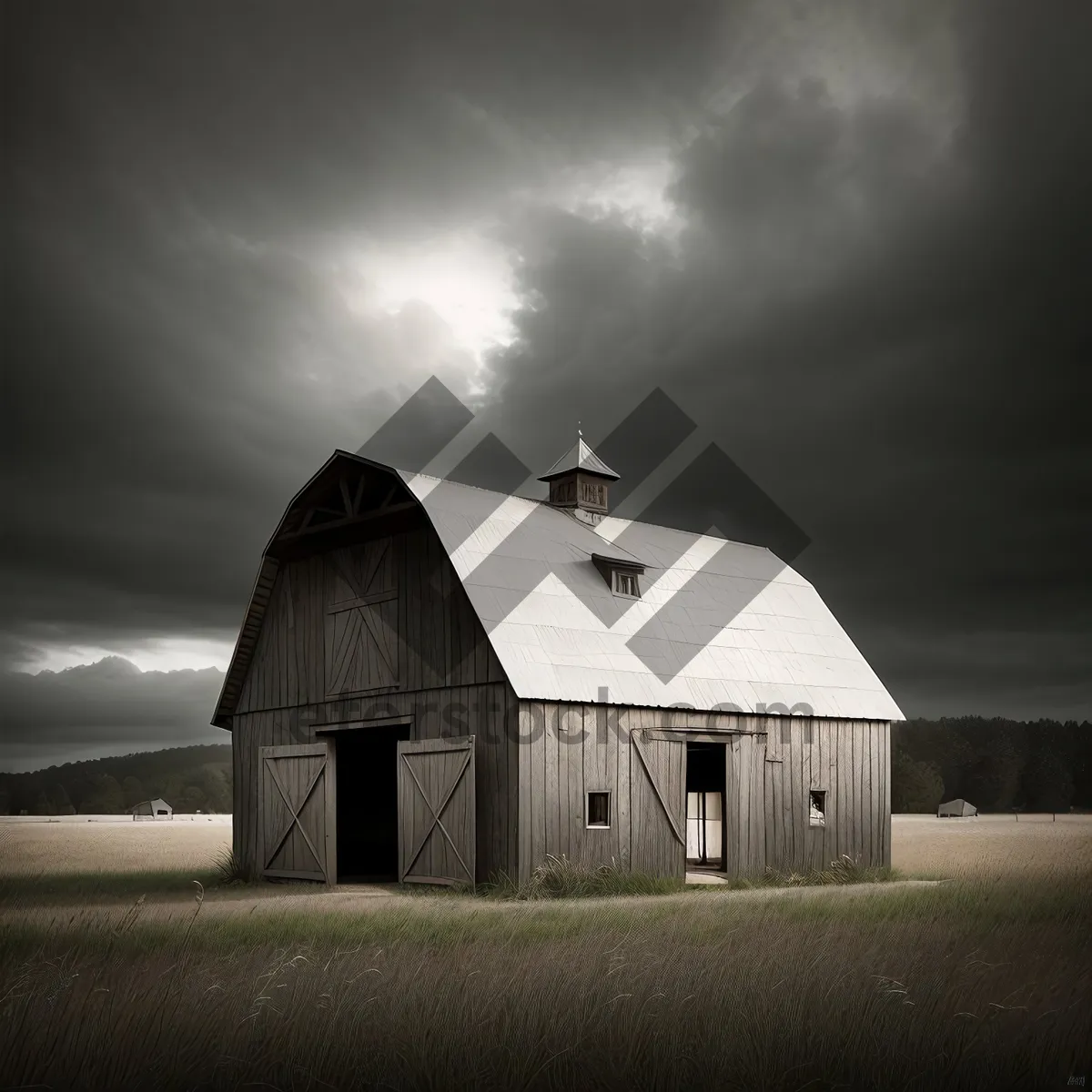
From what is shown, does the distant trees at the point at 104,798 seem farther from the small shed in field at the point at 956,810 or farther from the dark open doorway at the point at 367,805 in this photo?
the dark open doorway at the point at 367,805

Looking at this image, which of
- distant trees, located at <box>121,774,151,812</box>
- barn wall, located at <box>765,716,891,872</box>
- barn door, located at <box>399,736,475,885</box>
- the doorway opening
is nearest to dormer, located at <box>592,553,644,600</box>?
barn wall, located at <box>765,716,891,872</box>

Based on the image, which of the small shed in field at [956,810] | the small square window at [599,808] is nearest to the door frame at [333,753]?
the small square window at [599,808]

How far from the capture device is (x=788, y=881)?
23.6 metres

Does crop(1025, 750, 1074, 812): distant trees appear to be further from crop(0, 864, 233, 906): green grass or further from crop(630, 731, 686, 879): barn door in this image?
crop(0, 864, 233, 906): green grass

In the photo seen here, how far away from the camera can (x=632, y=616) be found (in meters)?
23.9

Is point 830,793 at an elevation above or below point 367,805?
above

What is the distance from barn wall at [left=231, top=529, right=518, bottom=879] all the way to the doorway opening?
883 centimetres

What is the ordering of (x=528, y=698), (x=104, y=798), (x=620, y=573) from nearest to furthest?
(x=528, y=698)
(x=620, y=573)
(x=104, y=798)

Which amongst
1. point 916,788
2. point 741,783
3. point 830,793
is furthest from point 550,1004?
point 916,788

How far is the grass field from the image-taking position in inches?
298

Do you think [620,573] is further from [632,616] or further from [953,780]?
[953,780]

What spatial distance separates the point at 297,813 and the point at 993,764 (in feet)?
291

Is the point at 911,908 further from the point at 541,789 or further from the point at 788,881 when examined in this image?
the point at 788,881

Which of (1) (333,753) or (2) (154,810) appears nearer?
(1) (333,753)
